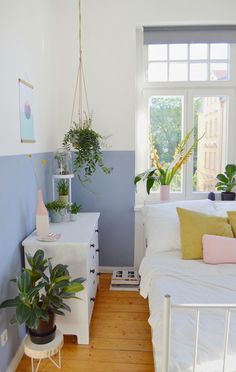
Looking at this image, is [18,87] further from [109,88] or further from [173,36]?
[173,36]

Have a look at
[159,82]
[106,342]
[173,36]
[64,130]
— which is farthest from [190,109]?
[106,342]

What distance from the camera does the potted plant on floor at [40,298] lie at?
1.64 metres

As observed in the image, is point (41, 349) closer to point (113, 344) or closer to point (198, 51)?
point (113, 344)

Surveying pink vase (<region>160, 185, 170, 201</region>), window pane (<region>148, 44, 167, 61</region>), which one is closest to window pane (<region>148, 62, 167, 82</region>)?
window pane (<region>148, 44, 167, 61</region>)

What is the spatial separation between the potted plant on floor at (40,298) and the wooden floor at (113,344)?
29 centimetres

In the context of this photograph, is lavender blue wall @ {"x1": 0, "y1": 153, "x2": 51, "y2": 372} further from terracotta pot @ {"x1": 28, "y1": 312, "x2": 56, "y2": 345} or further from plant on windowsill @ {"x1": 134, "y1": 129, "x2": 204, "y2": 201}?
plant on windowsill @ {"x1": 134, "y1": 129, "x2": 204, "y2": 201}

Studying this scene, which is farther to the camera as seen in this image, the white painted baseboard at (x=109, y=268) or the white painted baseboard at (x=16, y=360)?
the white painted baseboard at (x=109, y=268)

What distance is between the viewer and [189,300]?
163 cm

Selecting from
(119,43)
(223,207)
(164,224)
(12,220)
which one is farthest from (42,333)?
(119,43)

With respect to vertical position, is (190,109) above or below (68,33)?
below

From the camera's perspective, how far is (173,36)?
298 centimetres

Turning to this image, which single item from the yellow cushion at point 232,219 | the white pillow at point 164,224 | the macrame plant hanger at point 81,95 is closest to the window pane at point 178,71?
the macrame plant hanger at point 81,95

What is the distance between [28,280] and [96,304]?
104cm

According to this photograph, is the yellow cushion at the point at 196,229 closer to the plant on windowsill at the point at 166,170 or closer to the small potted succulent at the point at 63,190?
the plant on windowsill at the point at 166,170
